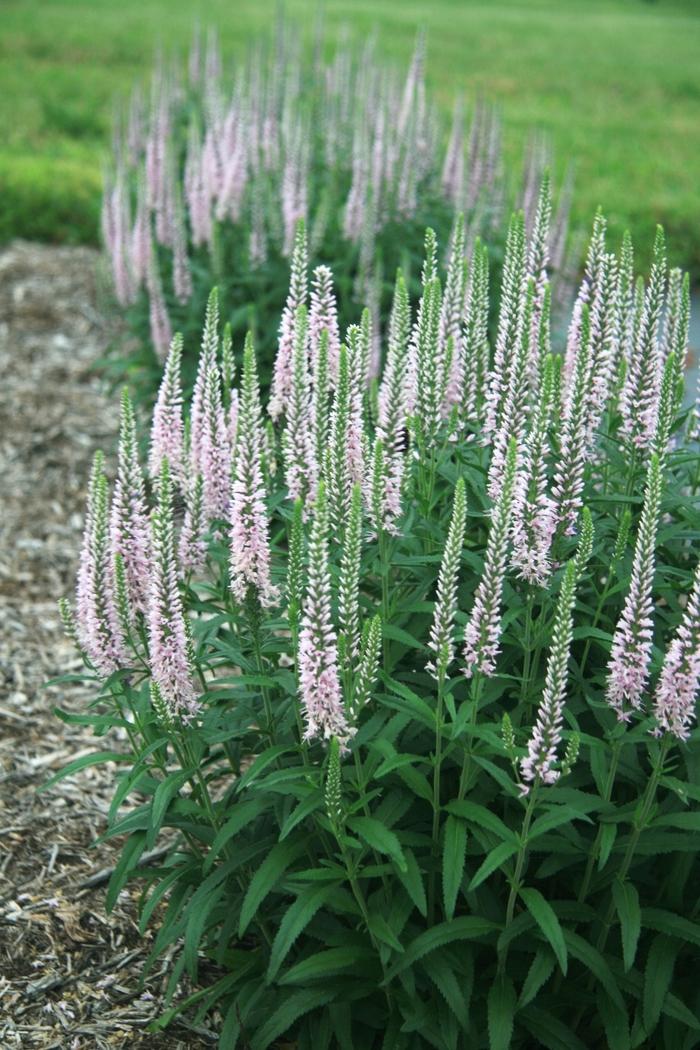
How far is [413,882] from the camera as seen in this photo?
3.08m

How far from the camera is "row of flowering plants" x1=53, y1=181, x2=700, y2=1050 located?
9.83 ft

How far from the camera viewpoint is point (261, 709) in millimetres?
3639

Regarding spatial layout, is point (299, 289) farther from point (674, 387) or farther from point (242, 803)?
point (242, 803)

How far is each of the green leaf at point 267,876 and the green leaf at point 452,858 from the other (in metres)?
0.42

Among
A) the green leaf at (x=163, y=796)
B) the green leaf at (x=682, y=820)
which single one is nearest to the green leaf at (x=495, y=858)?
the green leaf at (x=682, y=820)

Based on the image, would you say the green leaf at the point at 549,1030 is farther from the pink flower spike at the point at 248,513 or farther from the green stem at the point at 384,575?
the pink flower spike at the point at 248,513

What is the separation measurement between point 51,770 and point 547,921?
9.05 feet

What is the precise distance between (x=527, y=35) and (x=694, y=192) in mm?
14949

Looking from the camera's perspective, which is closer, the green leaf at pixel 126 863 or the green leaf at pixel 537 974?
the green leaf at pixel 537 974

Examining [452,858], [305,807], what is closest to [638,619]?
[452,858]

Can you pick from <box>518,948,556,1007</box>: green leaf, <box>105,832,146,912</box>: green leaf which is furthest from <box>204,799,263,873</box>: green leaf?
<box>518,948,556,1007</box>: green leaf

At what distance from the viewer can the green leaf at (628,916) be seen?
298 cm

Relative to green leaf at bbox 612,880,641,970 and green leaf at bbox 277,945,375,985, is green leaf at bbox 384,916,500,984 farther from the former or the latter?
green leaf at bbox 612,880,641,970

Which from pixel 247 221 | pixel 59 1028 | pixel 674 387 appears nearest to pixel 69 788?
pixel 59 1028
